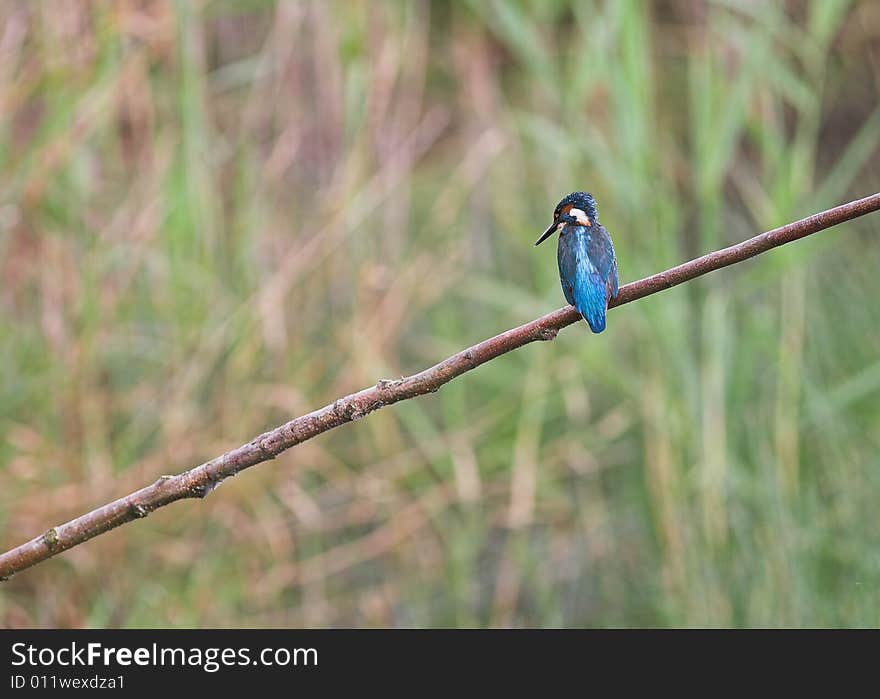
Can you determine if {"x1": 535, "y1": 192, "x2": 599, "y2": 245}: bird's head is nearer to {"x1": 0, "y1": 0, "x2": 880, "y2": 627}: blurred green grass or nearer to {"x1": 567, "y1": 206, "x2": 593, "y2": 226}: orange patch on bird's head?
{"x1": 567, "y1": 206, "x2": 593, "y2": 226}: orange patch on bird's head

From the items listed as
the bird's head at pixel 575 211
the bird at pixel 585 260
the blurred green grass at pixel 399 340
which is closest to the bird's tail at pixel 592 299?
the bird at pixel 585 260

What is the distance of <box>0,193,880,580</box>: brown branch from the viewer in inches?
33.5

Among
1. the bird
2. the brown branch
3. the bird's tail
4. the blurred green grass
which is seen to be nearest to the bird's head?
the bird

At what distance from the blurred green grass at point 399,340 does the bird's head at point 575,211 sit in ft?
2.23

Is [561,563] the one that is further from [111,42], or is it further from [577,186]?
A: [111,42]

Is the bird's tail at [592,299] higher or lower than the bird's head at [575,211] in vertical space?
lower

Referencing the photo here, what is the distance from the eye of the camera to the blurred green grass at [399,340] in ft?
7.03

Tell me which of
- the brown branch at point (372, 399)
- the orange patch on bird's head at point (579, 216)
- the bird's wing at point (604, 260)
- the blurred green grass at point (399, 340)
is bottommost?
the brown branch at point (372, 399)

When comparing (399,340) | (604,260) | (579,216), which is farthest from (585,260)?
(399,340)

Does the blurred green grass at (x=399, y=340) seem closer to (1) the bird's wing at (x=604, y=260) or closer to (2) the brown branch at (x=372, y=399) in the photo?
(1) the bird's wing at (x=604, y=260)

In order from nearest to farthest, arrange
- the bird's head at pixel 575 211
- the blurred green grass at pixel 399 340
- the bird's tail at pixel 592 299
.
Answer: the bird's tail at pixel 592 299
the bird's head at pixel 575 211
the blurred green grass at pixel 399 340

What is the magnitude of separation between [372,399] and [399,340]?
1582 millimetres

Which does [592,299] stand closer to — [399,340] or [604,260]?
[604,260]

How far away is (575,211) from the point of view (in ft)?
4.59
